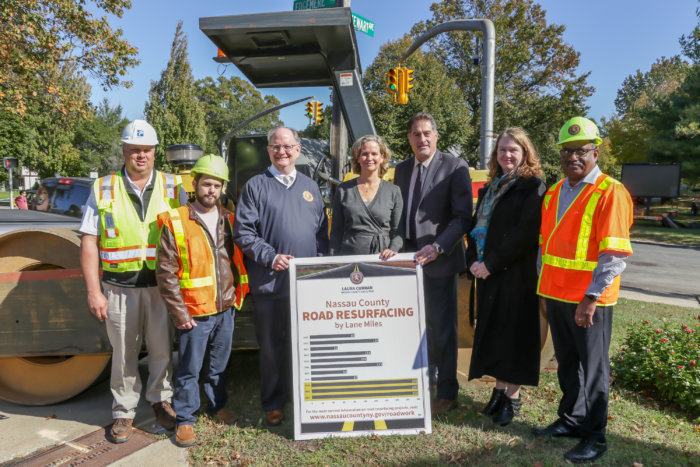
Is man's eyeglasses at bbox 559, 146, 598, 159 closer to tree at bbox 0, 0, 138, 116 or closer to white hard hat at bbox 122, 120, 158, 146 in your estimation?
white hard hat at bbox 122, 120, 158, 146

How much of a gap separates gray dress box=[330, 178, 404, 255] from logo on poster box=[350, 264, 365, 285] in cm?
13

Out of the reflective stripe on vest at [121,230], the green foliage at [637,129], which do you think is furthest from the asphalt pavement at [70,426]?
the green foliage at [637,129]

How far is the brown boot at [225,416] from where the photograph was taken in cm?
355

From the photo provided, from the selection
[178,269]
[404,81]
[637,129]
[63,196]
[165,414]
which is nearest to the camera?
[178,269]

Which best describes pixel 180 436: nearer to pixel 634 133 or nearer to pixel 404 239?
pixel 404 239

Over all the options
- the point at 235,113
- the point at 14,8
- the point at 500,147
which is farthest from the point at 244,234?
the point at 235,113

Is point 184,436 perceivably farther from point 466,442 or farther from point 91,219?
point 466,442

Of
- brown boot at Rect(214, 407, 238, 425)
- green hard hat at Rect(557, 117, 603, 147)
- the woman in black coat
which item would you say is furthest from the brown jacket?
green hard hat at Rect(557, 117, 603, 147)

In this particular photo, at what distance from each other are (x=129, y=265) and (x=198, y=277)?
1.57 feet

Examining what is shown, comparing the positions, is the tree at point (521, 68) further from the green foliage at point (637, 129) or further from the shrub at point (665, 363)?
the shrub at point (665, 363)

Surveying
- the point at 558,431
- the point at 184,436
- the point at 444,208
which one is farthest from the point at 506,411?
the point at 184,436

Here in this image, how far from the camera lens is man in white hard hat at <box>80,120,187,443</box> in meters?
3.24

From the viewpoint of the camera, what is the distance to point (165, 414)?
138 inches

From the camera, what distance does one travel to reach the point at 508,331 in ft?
11.1
